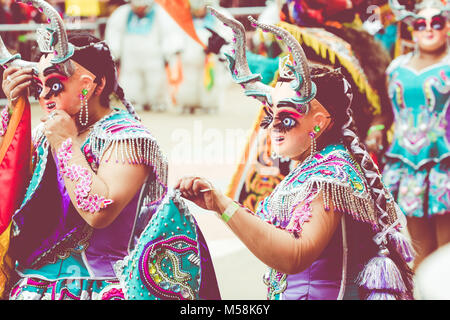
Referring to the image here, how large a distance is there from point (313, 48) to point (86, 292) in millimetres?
2106

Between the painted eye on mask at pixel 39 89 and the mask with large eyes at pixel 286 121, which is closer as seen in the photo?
the mask with large eyes at pixel 286 121

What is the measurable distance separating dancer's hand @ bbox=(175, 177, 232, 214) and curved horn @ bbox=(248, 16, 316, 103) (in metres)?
0.44

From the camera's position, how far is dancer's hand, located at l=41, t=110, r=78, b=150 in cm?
290

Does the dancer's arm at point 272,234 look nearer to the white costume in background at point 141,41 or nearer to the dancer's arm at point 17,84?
the dancer's arm at point 17,84

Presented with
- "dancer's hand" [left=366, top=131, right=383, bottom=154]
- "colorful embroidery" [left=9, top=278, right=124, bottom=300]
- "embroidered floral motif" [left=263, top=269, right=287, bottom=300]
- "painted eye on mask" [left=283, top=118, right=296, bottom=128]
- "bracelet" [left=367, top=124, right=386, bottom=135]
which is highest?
"painted eye on mask" [left=283, top=118, right=296, bottom=128]

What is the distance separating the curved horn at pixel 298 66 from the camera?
2.65 metres

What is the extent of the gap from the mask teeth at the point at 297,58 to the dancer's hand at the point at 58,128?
2.41ft

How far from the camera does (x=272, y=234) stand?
8.13 feet

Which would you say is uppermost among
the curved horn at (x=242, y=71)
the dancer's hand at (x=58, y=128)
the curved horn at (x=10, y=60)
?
the curved horn at (x=242, y=71)

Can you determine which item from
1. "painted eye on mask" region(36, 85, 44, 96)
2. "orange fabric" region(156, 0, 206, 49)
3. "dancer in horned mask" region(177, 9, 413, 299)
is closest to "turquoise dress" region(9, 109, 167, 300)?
"painted eye on mask" region(36, 85, 44, 96)

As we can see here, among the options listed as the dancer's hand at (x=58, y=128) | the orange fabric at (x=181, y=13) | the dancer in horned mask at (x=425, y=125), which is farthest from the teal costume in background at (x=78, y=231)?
the dancer in horned mask at (x=425, y=125)

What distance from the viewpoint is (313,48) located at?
4.53 m

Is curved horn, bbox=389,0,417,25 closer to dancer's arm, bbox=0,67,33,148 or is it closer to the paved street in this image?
the paved street

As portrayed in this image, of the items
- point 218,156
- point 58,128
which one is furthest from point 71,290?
point 218,156
